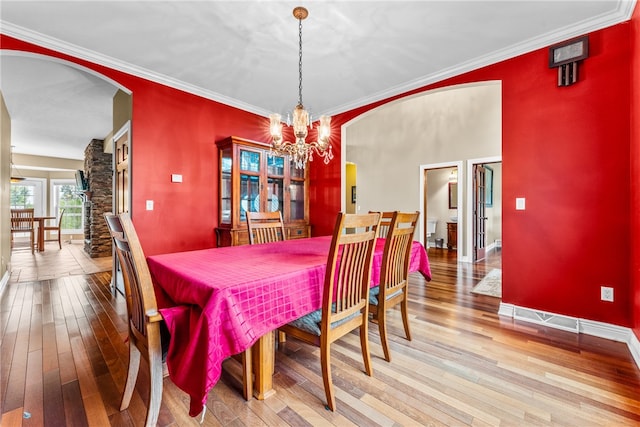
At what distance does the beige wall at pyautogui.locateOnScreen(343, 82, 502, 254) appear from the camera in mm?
5074

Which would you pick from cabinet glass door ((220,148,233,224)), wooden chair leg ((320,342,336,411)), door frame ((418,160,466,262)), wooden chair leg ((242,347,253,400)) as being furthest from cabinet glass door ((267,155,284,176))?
door frame ((418,160,466,262))

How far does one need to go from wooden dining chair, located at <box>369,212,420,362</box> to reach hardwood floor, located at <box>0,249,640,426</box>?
0.27 metres

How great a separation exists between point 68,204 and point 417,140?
1024 cm

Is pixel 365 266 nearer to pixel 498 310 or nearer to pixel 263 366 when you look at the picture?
pixel 263 366

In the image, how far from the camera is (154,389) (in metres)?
1.23

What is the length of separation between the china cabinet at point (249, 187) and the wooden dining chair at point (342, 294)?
2.22 meters

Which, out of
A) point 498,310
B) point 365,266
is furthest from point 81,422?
point 498,310

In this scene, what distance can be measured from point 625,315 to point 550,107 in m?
1.79

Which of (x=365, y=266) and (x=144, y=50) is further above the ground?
(x=144, y=50)

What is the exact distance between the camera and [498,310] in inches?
109

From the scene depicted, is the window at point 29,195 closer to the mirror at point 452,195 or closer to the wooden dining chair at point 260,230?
the wooden dining chair at point 260,230

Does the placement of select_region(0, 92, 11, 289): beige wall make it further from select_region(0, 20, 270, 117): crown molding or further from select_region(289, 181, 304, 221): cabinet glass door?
select_region(289, 181, 304, 221): cabinet glass door

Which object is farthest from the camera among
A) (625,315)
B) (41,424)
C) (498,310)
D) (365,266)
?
(498,310)

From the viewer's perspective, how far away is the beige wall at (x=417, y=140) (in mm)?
5074
